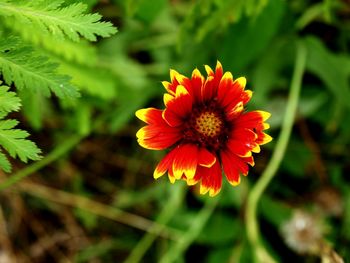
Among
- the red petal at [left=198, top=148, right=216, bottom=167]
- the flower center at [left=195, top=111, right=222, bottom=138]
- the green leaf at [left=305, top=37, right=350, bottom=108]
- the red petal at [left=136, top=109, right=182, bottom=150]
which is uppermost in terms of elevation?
the red petal at [left=136, top=109, right=182, bottom=150]

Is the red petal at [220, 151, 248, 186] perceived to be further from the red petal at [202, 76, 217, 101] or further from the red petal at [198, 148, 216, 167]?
the red petal at [202, 76, 217, 101]

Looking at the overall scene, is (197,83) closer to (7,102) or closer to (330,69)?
(7,102)

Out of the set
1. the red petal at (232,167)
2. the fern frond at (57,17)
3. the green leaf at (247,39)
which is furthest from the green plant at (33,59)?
the green leaf at (247,39)

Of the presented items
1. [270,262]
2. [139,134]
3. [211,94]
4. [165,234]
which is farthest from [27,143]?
[165,234]

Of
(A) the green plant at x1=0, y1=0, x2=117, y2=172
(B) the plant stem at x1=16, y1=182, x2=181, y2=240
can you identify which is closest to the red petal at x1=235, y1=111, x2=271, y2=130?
(A) the green plant at x1=0, y1=0, x2=117, y2=172

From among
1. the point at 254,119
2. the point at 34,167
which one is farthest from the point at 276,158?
the point at 34,167

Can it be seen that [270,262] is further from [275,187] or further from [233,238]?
[275,187]
